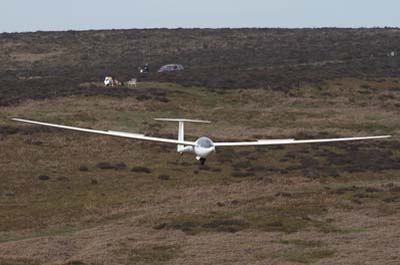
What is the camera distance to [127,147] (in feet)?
188

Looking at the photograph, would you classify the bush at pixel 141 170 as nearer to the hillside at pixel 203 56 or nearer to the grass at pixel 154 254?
the grass at pixel 154 254

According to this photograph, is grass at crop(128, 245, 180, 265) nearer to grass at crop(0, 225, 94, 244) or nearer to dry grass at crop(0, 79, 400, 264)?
dry grass at crop(0, 79, 400, 264)

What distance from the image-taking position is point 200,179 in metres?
48.4

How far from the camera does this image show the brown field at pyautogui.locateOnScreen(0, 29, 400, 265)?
32.9 meters

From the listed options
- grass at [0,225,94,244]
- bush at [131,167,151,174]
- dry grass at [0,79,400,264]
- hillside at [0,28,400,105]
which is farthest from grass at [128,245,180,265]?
hillside at [0,28,400,105]

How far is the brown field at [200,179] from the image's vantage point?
3294 centimetres

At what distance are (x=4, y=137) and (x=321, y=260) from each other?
104 feet

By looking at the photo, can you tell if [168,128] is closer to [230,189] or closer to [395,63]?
[230,189]

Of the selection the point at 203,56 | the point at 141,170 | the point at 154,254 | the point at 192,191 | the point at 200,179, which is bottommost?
the point at 154,254

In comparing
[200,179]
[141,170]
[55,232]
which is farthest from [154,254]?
[141,170]

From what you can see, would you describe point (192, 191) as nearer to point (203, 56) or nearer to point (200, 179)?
point (200, 179)

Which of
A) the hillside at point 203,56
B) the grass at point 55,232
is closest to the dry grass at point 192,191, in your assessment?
the grass at point 55,232

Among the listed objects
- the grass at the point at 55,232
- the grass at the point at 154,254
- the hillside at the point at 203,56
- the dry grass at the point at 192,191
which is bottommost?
the grass at the point at 55,232

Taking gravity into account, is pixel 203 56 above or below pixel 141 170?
above
